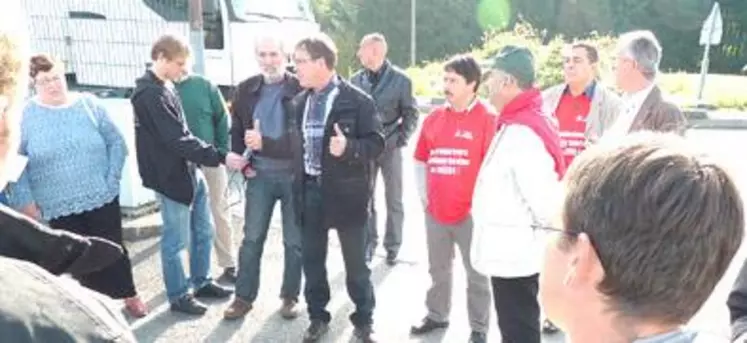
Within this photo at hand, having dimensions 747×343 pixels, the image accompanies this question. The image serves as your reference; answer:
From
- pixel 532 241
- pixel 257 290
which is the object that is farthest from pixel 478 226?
pixel 257 290

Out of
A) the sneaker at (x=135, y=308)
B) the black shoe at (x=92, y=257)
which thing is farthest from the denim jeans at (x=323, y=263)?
the black shoe at (x=92, y=257)

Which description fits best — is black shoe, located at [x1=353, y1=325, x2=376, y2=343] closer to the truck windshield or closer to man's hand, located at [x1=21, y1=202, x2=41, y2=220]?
man's hand, located at [x1=21, y1=202, x2=41, y2=220]

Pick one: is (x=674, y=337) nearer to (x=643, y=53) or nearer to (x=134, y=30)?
(x=643, y=53)

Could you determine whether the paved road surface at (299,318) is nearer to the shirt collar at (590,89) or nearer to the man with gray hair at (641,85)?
the man with gray hair at (641,85)

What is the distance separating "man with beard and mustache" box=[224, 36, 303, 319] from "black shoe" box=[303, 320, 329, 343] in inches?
13.1

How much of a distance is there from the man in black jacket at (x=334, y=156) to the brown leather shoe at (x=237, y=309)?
2.34ft

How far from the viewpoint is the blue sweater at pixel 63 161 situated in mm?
4219

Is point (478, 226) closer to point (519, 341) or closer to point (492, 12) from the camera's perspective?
point (519, 341)

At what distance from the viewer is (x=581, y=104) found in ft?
16.0

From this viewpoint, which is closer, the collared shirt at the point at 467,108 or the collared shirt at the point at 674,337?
the collared shirt at the point at 674,337

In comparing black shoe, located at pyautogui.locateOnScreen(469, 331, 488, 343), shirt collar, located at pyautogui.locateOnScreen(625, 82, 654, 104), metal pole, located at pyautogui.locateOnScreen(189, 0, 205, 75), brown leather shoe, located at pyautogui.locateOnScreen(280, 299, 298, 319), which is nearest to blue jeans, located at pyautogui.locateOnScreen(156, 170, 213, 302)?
brown leather shoe, located at pyautogui.locateOnScreen(280, 299, 298, 319)

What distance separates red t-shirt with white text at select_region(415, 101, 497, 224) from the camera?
4.24m

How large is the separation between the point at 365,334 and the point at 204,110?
5.85 feet

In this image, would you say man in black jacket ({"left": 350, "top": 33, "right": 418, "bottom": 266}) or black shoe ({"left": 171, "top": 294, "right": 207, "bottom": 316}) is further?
man in black jacket ({"left": 350, "top": 33, "right": 418, "bottom": 266})
